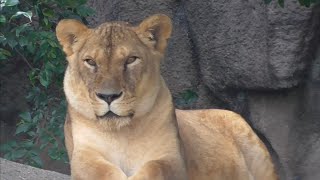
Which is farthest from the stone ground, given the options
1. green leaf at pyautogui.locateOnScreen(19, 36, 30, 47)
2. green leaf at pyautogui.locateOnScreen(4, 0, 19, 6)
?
green leaf at pyautogui.locateOnScreen(4, 0, 19, 6)

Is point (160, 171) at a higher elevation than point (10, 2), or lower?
lower

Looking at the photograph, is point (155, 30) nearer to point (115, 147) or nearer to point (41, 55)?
point (115, 147)

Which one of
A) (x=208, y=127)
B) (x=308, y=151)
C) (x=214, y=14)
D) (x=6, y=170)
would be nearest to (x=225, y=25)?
(x=214, y=14)

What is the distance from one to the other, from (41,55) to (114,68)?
127 centimetres

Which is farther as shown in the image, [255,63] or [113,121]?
[255,63]

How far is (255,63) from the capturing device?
234 inches

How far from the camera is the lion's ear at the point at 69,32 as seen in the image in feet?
13.3

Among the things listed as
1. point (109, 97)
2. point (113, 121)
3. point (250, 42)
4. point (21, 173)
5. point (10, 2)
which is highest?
point (10, 2)

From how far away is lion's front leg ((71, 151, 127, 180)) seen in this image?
3811mm

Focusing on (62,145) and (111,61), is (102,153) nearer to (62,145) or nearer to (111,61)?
(111,61)

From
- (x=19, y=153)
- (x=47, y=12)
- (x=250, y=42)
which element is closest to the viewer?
(x=47, y=12)

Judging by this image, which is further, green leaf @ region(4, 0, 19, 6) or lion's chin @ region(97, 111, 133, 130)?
green leaf @ region(4, 0, 19, 6)

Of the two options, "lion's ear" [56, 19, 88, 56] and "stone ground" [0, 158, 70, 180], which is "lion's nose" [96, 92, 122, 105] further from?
"stone ground" [0, 158, 70, 180]

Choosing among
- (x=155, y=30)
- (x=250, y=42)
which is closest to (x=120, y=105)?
(x=155, y=30)
